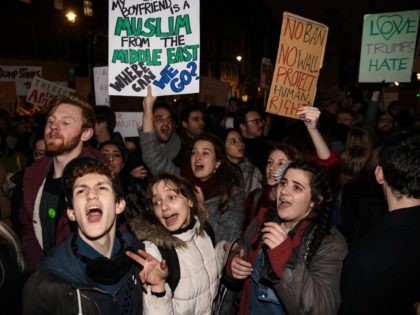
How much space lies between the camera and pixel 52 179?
3.20 m

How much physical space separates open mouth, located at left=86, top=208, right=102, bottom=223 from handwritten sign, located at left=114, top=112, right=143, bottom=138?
12.8ft

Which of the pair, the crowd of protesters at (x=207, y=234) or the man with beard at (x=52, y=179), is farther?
the man with beard at (x=52, y=179)

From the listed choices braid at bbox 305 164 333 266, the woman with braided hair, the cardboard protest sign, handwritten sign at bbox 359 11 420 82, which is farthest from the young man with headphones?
handwritten sign at bbox 359 11 420 82

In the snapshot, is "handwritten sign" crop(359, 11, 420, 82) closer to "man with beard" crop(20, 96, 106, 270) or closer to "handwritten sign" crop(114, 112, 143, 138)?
"handwritten sign" crop(114, 112, 143, 138)

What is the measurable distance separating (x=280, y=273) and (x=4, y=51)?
95.8ft

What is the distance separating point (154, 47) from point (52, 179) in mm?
1813

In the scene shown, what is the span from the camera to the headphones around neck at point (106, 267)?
226 centimetres

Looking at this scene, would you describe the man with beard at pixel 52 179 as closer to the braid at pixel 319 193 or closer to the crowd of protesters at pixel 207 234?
the crowd of protesters at pixel 207 234

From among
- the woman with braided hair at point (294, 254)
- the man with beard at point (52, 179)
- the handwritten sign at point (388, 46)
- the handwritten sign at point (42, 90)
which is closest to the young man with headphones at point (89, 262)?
the man with beard at point (52, 179)

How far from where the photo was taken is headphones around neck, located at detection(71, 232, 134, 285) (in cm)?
226

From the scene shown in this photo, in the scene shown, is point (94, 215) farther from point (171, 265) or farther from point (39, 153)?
point (39, 153)

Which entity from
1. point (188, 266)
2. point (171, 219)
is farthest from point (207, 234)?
point (188, 266)

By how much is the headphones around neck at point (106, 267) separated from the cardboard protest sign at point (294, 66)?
2836 millimetres

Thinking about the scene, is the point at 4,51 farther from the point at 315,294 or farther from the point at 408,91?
the point at 315,294
